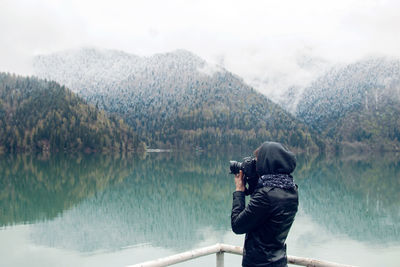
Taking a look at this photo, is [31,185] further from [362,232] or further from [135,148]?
[135,148]

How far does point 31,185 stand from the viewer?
134ft

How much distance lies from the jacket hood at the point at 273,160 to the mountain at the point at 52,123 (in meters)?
136

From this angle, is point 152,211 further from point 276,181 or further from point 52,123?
point 52,123

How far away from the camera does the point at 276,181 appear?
378 cm

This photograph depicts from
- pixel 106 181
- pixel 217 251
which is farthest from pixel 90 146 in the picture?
pixel 217 251

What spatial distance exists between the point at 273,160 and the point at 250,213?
0.57 m

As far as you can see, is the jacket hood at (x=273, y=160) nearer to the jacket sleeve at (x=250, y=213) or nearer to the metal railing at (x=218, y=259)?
the jacket sleeve at (x=250, y=213)

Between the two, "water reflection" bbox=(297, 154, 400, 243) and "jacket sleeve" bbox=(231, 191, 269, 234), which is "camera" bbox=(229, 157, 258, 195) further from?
"water reflection" bbox=(297, 154, 400, 243)

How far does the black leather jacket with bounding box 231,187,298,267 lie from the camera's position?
371 cm

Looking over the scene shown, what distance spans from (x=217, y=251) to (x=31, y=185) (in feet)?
132

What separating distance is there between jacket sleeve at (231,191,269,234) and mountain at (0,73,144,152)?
136 meters

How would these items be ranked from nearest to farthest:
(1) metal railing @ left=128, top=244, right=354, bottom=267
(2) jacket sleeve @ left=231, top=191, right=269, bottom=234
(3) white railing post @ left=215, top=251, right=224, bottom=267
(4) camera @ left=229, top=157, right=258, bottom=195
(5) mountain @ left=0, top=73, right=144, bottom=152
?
(2) jacket sleeve @ left=231, top=191, right=269, bottom=234, (4) camera @ left=229, top=157, right=258, bottom=195, (1) metal railing @ left=128, top=244, right=354, bottom=267, (3) white railing post @ left=215, top=251, right=224, bottom=267, (5) mountain @ left=0, top=73, right=144, bottom=152

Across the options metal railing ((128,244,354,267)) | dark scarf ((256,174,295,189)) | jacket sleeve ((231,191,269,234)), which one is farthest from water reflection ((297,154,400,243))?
jacket sleeve ((231,191,269,234))

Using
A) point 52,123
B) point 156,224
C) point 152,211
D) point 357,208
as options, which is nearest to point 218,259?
point 156,224
